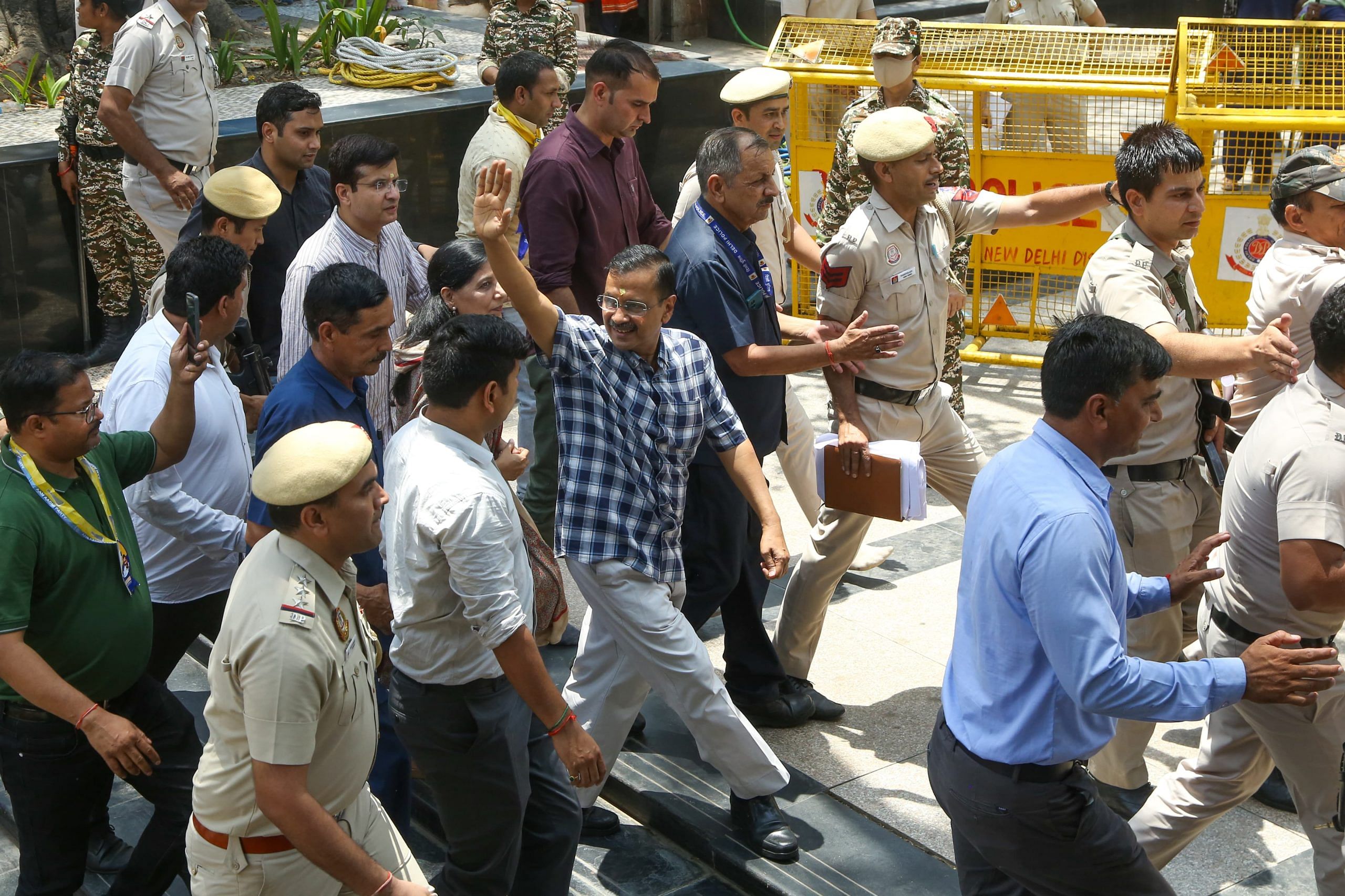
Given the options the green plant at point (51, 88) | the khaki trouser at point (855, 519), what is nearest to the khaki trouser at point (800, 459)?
the khaki trouser at point (855, 519)

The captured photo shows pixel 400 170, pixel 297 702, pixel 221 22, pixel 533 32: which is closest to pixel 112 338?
pixel 400 170

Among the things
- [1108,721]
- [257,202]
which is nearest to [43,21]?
[257,202]

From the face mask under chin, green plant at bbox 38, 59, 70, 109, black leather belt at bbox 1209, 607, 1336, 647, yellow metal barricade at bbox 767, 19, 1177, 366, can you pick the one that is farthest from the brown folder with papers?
green plant at bbox 38, 59, 70, 109

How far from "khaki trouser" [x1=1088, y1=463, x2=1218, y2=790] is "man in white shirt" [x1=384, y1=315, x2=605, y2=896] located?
6.46ft

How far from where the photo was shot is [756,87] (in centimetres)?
654

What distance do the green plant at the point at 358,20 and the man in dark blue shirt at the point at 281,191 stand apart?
630cm

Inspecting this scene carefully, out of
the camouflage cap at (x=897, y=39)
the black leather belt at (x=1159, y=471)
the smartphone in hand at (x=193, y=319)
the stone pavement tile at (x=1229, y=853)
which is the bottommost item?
the stone pavement tile at (x=1229, y=853)

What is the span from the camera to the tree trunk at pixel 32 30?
1195cm

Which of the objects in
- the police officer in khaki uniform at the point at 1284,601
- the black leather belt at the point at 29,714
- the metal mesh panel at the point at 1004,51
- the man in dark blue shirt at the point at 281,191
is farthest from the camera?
the metal mesh panel at the point at 1004,51

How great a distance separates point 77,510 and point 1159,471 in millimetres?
3369

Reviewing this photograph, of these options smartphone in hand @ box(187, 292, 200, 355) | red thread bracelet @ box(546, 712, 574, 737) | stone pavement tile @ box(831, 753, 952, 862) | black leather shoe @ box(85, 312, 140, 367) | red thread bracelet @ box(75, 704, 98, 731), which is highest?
smartphone in hand @ box(187, 292, 200, 355)

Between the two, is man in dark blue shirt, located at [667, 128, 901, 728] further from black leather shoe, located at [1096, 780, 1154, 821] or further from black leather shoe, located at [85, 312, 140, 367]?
black leather shoe, located at [85, 312, 140, 367]

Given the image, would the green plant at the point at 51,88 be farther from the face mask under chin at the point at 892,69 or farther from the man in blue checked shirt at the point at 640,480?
the man in blue checked shirt at the point at 640,480

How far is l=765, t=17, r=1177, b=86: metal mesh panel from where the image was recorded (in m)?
8.62
